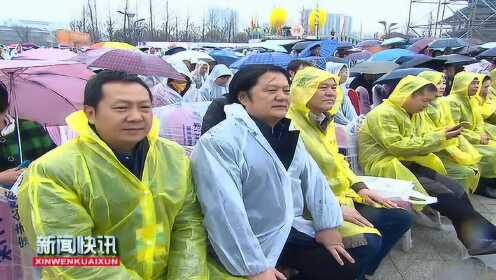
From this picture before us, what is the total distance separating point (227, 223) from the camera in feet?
6.31

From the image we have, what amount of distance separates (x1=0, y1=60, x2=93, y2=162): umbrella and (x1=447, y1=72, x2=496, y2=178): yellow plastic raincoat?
149 inches

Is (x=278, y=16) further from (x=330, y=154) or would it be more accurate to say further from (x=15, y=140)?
(x=15, y=140)

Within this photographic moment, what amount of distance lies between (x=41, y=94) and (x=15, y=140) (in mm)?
478

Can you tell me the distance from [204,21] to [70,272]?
3707 cm

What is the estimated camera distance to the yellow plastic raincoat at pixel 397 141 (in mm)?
3473

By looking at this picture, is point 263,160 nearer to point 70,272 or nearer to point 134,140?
point 134,140

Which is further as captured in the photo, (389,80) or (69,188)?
(389,80)

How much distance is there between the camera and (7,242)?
2162 mm

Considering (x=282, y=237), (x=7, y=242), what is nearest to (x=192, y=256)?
(x=282, y=237)

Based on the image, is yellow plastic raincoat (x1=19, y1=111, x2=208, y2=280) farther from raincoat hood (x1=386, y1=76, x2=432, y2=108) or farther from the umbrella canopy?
raincoat hood (x1=386, y1=76, x2=432, y2=108)

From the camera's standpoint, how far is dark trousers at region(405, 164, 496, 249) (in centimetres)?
326

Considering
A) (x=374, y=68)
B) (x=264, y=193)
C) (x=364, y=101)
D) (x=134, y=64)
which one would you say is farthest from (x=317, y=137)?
(x=374, y=68)

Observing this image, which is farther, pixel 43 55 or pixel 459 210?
Answer: pixel 43 55

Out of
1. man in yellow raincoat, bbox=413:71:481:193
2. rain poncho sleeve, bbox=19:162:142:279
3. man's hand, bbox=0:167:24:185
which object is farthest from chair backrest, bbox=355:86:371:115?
rain poncho sleeve, bbox=19:162:142:279
